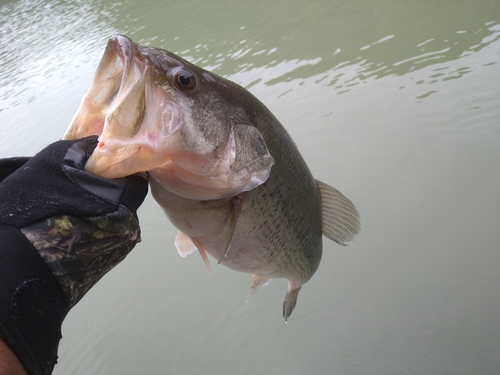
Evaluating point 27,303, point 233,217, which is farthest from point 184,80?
point 27,303

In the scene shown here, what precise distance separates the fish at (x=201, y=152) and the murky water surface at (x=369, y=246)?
145 centimetres

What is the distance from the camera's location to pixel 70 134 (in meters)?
1.30

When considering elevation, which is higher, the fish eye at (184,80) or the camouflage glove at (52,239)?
the fish eye at (184,80)

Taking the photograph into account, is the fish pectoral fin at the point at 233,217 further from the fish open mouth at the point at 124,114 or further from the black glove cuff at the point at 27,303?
the black glove cuff at the point at 27,303

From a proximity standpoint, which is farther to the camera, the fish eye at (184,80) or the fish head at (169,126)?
the fish eye at (184,80)

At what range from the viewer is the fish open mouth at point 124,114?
3.80 feet

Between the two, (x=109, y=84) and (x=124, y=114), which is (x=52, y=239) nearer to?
(x=124, y=114)

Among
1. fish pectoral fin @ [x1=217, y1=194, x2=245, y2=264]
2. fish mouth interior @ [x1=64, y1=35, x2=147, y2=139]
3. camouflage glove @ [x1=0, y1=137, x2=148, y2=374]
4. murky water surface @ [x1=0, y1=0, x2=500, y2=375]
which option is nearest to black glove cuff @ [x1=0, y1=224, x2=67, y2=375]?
camouflage glove @ [x1=0, y1=137, x2=148, y2=374]

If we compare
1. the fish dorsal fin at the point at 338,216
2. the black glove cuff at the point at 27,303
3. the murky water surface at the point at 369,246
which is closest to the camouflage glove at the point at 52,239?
the black glove cuff at the point at 27,303

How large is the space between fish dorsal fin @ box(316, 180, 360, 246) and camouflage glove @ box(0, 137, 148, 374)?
1108 mm

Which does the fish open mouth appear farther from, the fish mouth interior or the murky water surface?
the murky water surface

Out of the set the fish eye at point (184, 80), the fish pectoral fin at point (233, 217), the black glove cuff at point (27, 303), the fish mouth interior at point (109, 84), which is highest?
the fish mouth interior at point (109, 84)

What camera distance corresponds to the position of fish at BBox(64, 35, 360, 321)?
120 centimetres

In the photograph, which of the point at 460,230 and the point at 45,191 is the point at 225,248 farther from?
the point at 460,230
